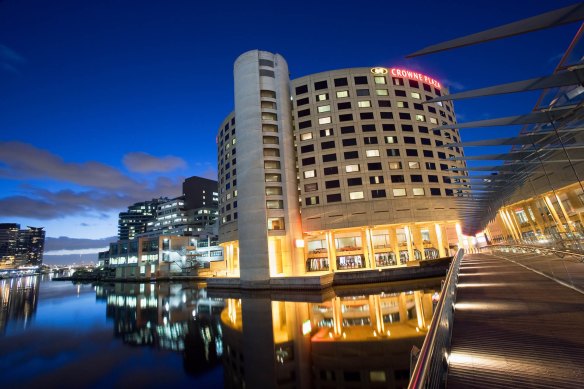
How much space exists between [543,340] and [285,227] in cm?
4435

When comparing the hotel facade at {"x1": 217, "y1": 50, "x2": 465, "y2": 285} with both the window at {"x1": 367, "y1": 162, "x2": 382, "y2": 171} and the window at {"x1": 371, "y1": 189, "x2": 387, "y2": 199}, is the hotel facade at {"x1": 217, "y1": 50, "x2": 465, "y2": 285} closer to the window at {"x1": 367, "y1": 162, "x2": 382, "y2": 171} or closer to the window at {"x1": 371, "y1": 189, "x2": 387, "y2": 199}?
the window at {"x1": 367, "y1": 162, "x2": 382, "y2": 171}

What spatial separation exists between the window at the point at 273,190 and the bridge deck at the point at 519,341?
40.9m

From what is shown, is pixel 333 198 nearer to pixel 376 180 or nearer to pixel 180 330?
pixel 376 180

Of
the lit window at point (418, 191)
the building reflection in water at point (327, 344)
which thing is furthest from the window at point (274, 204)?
the building reflection in water at point (327, 344)

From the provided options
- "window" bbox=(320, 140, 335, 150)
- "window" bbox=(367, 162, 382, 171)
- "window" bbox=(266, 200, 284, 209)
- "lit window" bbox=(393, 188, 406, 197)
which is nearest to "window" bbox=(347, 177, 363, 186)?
"window" bbox=(367, 162, 382, 171)

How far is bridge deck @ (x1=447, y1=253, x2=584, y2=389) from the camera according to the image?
512cm

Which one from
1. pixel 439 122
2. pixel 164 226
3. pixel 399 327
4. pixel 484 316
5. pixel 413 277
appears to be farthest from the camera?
pixel 164 226

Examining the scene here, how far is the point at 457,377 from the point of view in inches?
209

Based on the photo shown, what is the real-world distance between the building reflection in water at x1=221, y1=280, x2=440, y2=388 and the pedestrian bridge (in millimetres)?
3946

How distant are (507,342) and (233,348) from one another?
13929 millimetres

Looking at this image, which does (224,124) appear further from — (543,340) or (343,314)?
(543,340)

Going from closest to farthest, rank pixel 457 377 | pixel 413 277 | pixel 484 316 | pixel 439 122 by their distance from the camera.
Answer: pixel 457 377 < pixel 484 316 < pixel 413 277 < pixel 439 122

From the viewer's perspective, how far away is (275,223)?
165 ft

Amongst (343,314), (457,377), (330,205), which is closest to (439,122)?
(330,205)
